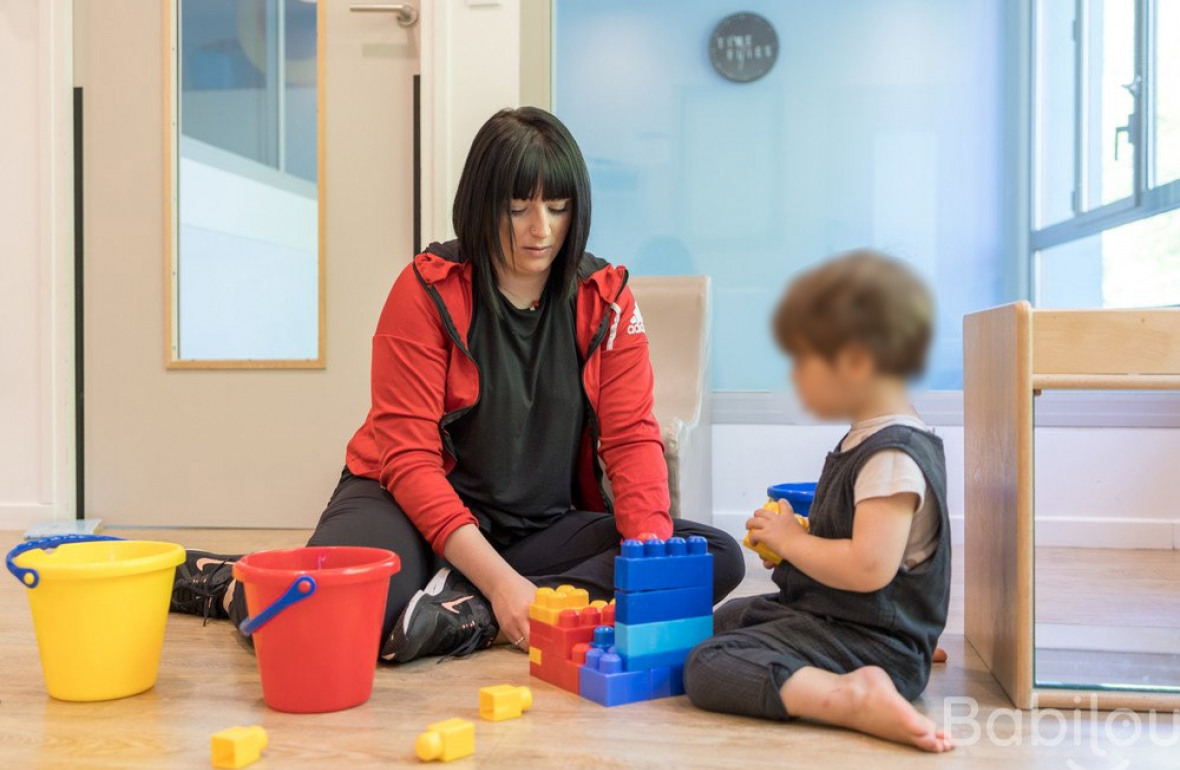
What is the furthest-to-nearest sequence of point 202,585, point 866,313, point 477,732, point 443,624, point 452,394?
1. point 202,585
2. point 452,394
3. point 443,624
4. point 477,732
5. point 866,313

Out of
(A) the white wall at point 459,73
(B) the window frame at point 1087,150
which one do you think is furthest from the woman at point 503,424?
(B) the window frame at point 1087,150

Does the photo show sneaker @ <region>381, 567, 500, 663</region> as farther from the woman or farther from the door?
the door

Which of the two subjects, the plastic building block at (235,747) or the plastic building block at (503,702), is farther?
the plastic building block at (503,702)

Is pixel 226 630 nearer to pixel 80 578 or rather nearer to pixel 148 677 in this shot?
pixel 148 677

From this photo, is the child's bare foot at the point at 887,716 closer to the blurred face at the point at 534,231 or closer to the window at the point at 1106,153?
the blurred face at the point at 534,231

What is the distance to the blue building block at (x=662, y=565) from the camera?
1146 mm

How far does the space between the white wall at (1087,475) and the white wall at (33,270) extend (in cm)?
161

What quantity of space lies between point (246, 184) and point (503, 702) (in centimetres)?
178

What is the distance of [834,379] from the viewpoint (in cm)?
50

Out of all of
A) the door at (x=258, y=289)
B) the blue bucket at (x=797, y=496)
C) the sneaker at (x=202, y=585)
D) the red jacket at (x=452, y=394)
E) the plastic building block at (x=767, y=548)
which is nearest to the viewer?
the plastic building block at (x=767, y=548)

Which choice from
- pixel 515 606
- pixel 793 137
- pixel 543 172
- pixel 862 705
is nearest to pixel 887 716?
pixel 862 705

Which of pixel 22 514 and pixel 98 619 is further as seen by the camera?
pixel 22 514

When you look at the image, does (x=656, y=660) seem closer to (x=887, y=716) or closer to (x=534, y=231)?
(x=887, y=716)

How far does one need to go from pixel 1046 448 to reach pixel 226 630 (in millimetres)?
1780
